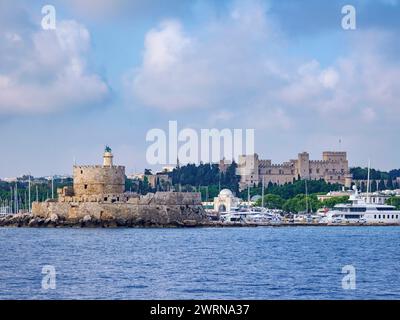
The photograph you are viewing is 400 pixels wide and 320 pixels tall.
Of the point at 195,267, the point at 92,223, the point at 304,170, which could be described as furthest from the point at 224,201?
the point at 195,267

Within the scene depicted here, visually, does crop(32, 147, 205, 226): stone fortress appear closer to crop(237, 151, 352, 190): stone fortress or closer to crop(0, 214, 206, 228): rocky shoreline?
crop(0, 214, 206, 228): rocky shoreline

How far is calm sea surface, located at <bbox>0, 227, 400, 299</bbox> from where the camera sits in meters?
22.1

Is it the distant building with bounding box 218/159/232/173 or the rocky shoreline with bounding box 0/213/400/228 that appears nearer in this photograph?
the rocky shoreline with bounding box 0/213/400/228

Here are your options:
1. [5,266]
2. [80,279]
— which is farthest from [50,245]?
[80,279]

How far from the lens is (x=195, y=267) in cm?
2841

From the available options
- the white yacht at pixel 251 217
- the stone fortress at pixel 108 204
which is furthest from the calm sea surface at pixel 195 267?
the white yacht at pixel 251 217

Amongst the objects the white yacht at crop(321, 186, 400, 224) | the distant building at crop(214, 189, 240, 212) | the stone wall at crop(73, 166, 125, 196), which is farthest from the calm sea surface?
the distant building at crop(214, 189, 240, 212)

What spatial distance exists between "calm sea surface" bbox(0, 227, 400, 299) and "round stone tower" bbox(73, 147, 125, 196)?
32.9 feet

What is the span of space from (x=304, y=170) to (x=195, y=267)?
3059 inches

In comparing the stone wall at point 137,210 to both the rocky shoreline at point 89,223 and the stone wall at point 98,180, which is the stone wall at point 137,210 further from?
the stone wall at point 98,180

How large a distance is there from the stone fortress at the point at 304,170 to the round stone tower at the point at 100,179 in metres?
44.6

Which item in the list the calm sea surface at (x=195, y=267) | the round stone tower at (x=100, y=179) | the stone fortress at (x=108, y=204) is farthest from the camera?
the round stone tower at (x=100, y=179)

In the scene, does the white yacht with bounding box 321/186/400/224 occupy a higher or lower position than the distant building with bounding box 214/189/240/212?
lower

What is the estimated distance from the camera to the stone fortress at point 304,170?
337ft
